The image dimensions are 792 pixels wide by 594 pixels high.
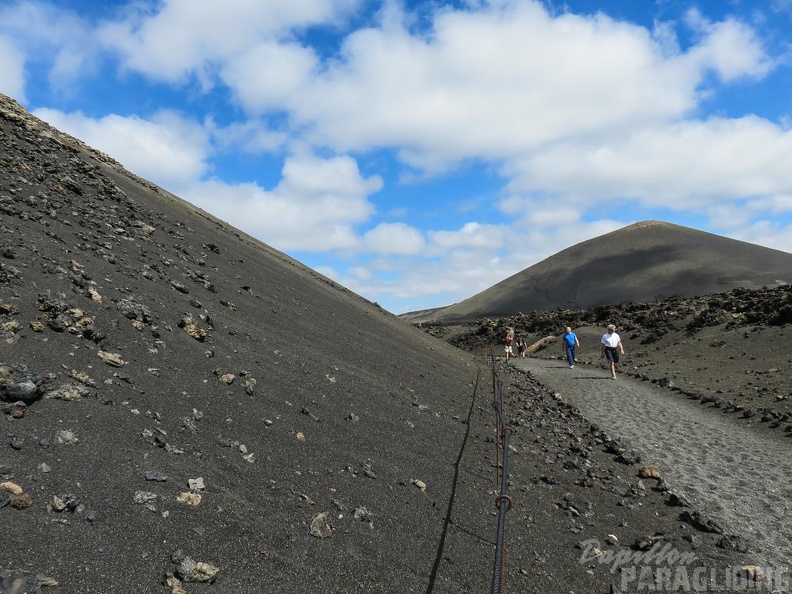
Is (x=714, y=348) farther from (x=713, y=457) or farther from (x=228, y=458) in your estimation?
(x=228, y=458)

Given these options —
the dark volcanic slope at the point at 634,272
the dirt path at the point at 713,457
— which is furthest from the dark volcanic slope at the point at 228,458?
the dark volcanic slope at the point at 634,272

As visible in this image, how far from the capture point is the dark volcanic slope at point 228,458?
379cm

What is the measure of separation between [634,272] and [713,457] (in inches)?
3731

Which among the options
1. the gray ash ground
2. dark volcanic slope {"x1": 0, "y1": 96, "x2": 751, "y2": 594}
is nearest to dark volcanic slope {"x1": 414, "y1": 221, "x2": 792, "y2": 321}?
the gray ash ground

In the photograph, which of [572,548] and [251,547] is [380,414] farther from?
[251,547]

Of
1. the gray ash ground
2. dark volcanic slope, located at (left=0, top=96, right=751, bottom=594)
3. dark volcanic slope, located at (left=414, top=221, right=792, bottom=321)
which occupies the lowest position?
dark volcanic slope, located at (left=0, top=96, right=751, bottom=594)

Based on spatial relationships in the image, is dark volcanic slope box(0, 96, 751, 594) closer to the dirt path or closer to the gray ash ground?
the dirt path

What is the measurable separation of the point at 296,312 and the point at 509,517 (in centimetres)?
876

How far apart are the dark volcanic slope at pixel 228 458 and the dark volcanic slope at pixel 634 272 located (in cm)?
7902

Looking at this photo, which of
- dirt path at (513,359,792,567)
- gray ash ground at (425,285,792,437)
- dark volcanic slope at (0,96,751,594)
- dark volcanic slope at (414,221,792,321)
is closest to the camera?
dark volcanic slope at (0,96,751,594)

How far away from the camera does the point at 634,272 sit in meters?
94.4

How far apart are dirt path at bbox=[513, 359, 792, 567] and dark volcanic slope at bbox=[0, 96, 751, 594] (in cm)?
71

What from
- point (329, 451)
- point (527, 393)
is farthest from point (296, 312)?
point (527, 393)

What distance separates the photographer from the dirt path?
6609 millimetres
